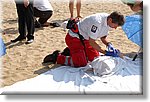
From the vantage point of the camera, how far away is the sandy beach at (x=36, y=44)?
165 inches

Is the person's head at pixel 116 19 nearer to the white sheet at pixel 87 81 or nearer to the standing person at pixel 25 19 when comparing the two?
the white sheet at pixel 87 81

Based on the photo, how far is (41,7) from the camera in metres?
5.93

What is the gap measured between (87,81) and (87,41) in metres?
0.53

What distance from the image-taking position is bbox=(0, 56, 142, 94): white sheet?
3.71 metres

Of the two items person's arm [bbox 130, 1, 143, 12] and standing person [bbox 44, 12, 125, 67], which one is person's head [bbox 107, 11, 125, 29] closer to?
standing person [bbox 44, 12, 125, 67]

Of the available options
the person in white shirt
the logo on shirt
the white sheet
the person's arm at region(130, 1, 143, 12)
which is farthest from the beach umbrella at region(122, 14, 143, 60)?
the person in white shirt

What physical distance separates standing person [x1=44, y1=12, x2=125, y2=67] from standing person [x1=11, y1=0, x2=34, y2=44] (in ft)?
2.78

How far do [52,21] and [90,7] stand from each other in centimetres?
107

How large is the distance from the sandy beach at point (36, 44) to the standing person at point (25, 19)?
12 cm

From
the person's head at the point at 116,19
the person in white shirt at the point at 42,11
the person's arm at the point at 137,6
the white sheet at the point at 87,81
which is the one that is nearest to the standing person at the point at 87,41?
the person's head at the point at 116,19

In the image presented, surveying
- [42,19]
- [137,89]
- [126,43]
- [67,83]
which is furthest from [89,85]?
[42,19]

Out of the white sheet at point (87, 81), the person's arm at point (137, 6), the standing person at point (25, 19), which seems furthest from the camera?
the standing person at point (25, 19)

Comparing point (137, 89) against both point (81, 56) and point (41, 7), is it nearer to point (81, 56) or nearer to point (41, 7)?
point (81, 56)

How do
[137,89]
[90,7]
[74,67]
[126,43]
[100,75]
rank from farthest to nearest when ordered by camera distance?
[90,7], [126,43], [74,67], [100,75], [137,89]
